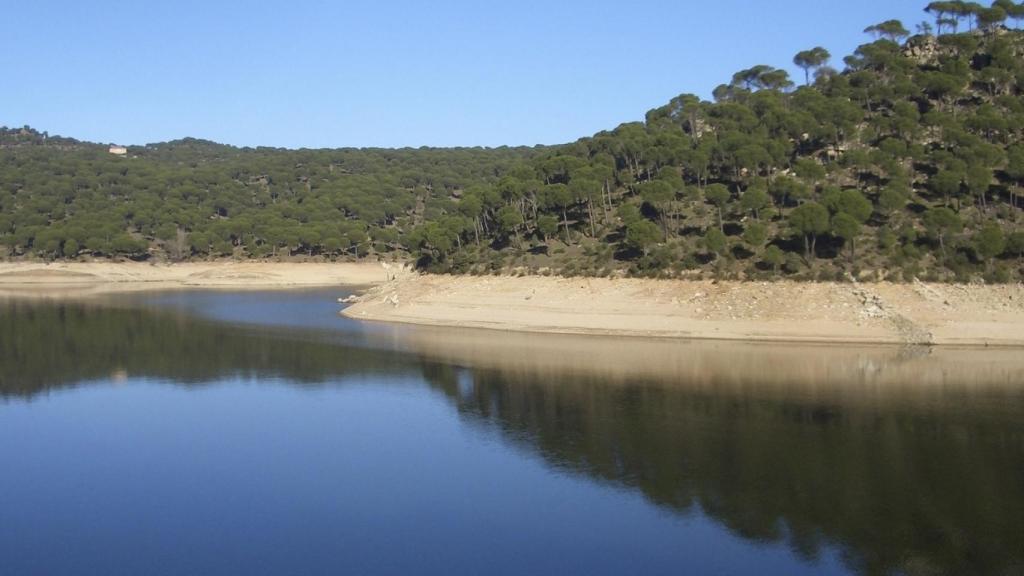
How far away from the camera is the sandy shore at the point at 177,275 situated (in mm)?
87062

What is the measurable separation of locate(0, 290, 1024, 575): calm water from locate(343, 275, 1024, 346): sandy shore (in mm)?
2394

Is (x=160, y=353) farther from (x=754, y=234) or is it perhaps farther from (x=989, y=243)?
(x=989, y=243)

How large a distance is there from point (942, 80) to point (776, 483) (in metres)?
52.3

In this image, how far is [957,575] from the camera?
1525 centimetres

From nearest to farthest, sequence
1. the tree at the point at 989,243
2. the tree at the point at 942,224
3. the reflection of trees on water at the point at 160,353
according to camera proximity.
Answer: the reflection of trees on water at the point at 160,353 < the tree at the point at 989,243 < the tree at the point at 942,224

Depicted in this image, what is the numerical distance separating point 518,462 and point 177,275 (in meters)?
78.4

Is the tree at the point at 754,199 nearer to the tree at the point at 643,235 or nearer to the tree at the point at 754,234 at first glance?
the tree at the point at 754,234

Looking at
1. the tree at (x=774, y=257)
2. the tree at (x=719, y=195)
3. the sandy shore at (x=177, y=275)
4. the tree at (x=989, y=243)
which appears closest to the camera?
the tree at (x=989, y=243)

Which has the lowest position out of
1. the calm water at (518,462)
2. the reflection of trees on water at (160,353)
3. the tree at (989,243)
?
the calm water at (518,462)

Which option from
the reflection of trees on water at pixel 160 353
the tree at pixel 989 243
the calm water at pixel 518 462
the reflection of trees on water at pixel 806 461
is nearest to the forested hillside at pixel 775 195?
the tree at pixel 989 243

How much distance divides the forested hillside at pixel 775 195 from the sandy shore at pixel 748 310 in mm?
1401

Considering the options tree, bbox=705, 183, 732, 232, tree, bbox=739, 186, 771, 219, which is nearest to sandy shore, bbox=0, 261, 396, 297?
tree, bbox=705, 183, 732, 232

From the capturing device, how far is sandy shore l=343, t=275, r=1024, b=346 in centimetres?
4116

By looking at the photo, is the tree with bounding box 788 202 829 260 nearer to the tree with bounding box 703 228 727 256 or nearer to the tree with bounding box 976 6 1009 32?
the tree with bounding box 703 228 727 256
